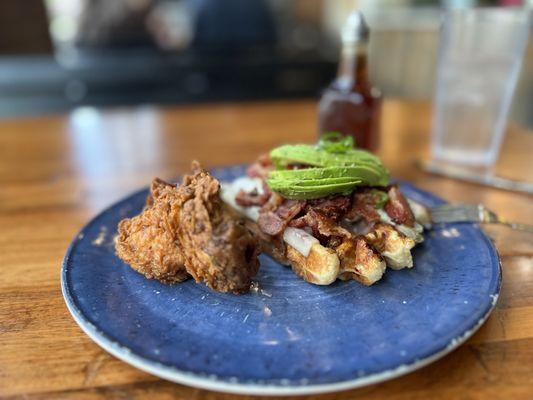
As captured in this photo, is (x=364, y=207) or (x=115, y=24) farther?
(x=115, y=24)

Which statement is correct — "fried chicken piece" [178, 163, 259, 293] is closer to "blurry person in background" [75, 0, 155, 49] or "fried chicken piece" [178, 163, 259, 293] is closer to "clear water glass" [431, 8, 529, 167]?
"clear water glass" [431, 8, 529, 167]

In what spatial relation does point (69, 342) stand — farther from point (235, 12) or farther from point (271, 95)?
point (235, 12)

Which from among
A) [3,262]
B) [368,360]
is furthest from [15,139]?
[368,360]

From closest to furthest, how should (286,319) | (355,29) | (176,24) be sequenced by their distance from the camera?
1. (286,319)
2. (355,29)
3. (176,24)

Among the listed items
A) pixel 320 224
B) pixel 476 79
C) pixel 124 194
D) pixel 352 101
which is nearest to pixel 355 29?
pixel 352 101

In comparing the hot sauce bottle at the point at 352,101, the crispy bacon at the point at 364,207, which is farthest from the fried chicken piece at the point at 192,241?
the hot sauce bottle at the point at 352,101

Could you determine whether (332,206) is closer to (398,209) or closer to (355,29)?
(398,209)

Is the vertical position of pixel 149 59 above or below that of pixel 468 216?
above
